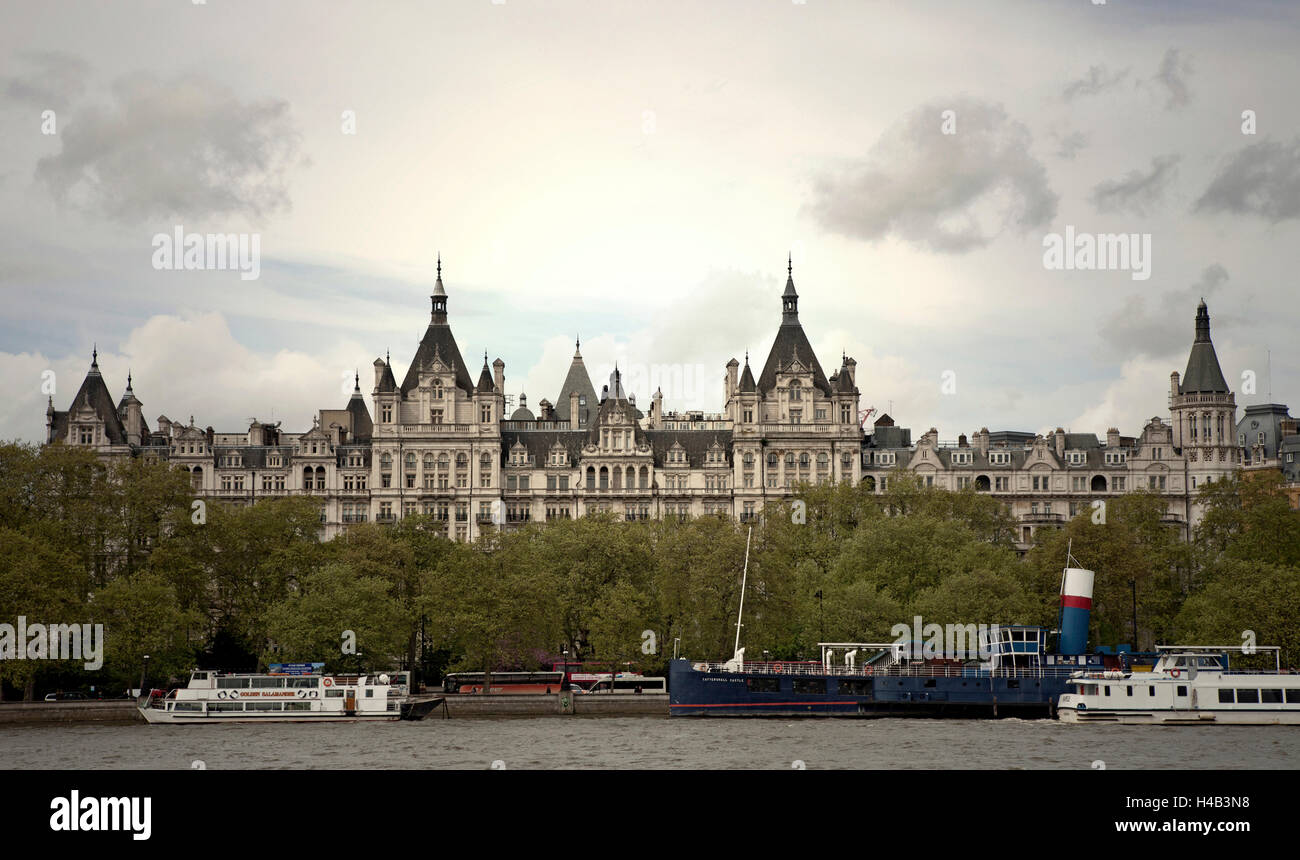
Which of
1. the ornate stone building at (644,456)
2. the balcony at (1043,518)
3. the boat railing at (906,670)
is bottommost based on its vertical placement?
the boat railing at (906,670)

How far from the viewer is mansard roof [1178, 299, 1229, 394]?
132 meters

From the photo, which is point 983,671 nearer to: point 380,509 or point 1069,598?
point 1069,598

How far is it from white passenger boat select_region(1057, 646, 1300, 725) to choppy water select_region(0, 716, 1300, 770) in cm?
141

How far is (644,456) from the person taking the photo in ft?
437

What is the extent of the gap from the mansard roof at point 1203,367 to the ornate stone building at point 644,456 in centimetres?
12

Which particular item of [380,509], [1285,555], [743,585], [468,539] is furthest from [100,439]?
[1285,555]

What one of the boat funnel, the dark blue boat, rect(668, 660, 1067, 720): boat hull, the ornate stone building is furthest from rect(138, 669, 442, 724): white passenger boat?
the ornate stone building

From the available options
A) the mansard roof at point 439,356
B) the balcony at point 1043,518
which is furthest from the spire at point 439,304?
the balcony at point 1043,518

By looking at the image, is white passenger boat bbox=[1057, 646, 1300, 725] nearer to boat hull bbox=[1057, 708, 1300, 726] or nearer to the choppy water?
boat hull bbox=[1057, 708, 1300, 726]

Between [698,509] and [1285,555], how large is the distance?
51.0 m

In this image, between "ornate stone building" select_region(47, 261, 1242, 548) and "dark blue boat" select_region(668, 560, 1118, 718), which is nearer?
"dark blue boat" select_region(668, 560, 1118, 718)

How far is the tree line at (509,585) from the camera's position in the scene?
8175 centimetres

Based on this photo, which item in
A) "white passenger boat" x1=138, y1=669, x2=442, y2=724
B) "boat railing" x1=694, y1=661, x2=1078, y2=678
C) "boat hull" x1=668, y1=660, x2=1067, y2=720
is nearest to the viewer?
"white passenger boat" x1=138, y1=669, x2=442, y2=724

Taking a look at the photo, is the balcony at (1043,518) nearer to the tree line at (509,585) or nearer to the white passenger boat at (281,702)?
the tree line at (509,585)
